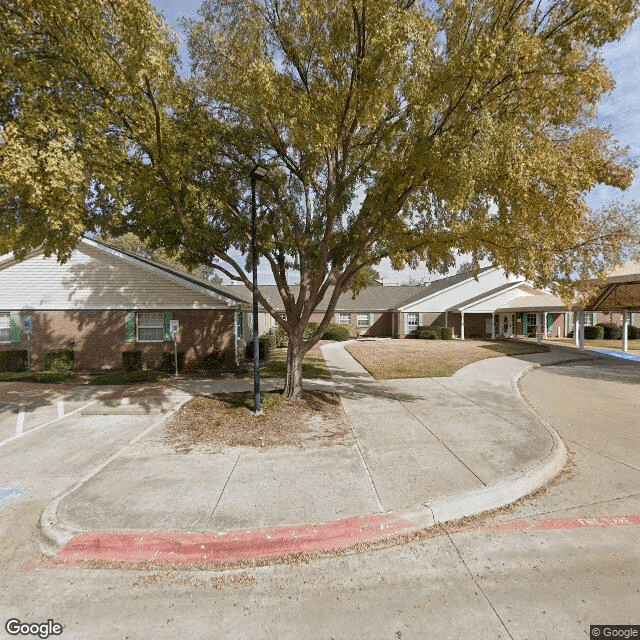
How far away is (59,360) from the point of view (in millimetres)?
14227

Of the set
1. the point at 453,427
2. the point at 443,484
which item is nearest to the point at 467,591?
the point at 443,484

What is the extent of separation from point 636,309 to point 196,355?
78.8ft

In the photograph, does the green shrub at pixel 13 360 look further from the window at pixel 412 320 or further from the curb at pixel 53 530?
the window at pixel 412 320

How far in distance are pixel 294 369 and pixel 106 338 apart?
10.3 meters

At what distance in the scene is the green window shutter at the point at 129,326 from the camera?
49.6 ft

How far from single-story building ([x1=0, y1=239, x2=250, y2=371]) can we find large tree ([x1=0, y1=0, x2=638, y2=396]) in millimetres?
6741

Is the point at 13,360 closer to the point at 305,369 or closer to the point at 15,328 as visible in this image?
the point at 15,328

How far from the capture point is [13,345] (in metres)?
15.4

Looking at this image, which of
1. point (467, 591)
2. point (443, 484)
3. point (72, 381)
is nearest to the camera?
point (467, 591)

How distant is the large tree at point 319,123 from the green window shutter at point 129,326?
25.5 feet

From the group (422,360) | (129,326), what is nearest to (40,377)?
(129,326)

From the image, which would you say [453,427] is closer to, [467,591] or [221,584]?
[467,591]

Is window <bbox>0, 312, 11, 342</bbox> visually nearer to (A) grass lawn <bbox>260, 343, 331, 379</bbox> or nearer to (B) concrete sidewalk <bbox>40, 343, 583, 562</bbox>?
(A) grass lawn <bbox>260, 343, 331, 379</bbox>

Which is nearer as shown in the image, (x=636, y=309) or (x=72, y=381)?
(x=72, y=381)
